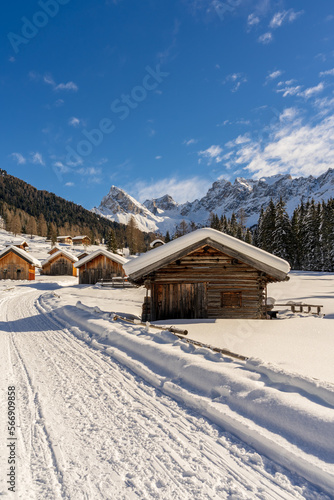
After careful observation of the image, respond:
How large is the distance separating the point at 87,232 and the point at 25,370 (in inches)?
4884

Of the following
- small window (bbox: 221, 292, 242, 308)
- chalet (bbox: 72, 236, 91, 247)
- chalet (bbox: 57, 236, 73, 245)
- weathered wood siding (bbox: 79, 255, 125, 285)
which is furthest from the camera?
chalet (bbox: 72, 236, 91, 247)

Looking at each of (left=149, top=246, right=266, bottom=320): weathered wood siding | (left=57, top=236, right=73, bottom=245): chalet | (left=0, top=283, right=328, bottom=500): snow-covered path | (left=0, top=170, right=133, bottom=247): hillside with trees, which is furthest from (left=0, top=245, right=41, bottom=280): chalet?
(left=0, top=170, right=133, bottom=247): hillside with trees

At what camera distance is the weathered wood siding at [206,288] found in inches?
493

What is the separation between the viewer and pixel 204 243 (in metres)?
12.4

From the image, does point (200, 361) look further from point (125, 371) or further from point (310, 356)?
point (310, 356)

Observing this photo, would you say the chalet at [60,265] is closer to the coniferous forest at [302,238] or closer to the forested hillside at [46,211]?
the coniferous forest at [302,238]

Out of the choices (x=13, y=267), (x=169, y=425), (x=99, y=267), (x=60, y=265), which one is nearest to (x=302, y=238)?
(x=99, y=267)

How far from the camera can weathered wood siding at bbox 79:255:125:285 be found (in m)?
36.1

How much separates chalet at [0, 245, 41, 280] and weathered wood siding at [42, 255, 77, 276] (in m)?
7.15

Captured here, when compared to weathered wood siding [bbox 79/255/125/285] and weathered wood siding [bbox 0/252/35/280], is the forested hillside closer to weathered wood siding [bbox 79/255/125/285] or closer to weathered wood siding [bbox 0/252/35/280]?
weathered wood siding [bbox 0/252/35/280]

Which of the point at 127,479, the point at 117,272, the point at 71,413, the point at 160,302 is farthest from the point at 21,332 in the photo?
the point at 117,272

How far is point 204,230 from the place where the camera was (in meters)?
12.4

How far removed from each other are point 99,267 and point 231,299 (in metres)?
26.8

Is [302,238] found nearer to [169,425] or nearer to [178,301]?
[178,301]
